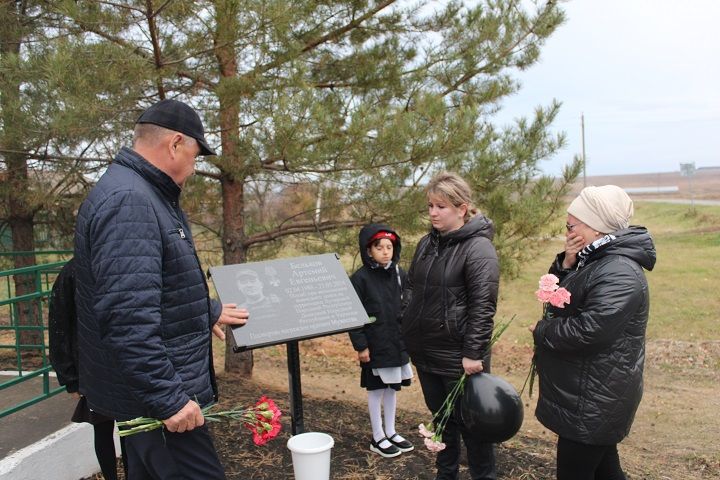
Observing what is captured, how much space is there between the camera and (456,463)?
10.6ft

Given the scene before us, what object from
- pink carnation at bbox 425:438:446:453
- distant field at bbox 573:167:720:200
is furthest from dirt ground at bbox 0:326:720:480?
distant field at bbox 573:167:720:200

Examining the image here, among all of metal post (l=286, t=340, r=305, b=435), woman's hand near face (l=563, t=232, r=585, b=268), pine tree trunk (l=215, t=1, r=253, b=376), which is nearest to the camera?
woman's hand near face (l=563, t=232, r=585, b=268)

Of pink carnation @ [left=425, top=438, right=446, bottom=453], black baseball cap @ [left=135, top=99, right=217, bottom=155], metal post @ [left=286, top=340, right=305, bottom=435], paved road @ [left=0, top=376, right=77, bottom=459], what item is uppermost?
black baseball cap @ [left=135, top=99, right=217, bottom=155]

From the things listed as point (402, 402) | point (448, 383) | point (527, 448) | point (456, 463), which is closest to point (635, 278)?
point (448, 383)

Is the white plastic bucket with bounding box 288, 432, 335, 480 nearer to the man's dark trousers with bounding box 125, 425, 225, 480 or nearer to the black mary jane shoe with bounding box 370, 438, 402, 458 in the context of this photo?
the man's dark trousers with bounding box 125, 425, 225, 480

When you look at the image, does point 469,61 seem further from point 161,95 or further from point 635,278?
point 635,278

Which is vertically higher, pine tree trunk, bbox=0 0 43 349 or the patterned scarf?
pine tree trunk, bbox=0 0 43 349

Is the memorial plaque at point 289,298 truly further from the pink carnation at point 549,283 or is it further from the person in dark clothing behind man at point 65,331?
the pink carnation at point 549,283

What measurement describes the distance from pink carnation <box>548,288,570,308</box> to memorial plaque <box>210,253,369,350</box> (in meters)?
1.05

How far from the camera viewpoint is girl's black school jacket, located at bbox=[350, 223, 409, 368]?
388 centimetres

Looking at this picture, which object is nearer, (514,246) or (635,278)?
(635,278)

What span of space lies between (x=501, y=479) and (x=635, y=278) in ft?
6.02

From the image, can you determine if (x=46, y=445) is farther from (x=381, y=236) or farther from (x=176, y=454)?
(x=381, y=236)

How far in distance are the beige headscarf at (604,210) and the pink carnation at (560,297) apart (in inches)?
12.2
